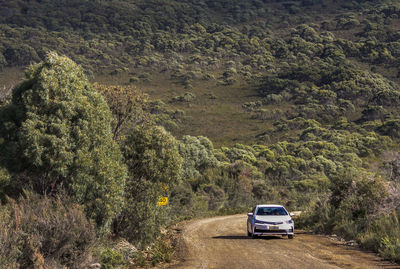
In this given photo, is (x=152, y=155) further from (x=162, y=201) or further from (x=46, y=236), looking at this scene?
(x=46, y=236)

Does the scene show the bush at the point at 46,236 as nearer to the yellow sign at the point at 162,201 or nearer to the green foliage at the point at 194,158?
the yellow sign at the point at 162,201

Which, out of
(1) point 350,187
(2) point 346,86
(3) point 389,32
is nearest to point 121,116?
(1) point 350,187

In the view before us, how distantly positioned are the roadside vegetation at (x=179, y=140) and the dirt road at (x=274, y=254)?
96 centimetres

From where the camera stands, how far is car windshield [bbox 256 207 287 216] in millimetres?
19297

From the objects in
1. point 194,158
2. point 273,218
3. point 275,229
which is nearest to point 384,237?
point 275,229

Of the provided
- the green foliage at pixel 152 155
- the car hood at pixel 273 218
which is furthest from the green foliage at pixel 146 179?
the car hood at pixel 273 218

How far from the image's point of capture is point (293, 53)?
18688 cm

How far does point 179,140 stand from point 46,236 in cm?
5293

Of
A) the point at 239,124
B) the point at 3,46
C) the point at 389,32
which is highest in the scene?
the point at 389,32

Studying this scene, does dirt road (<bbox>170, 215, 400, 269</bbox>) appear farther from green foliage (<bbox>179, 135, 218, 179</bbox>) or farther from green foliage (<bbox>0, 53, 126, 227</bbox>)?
green foliage (<bbox>179, 135, 218, 179</bbox>)

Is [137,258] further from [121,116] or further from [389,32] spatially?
[389,32]

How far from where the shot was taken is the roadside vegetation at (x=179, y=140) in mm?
13594

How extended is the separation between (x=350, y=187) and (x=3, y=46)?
485 feet

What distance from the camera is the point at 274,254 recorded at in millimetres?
14117
